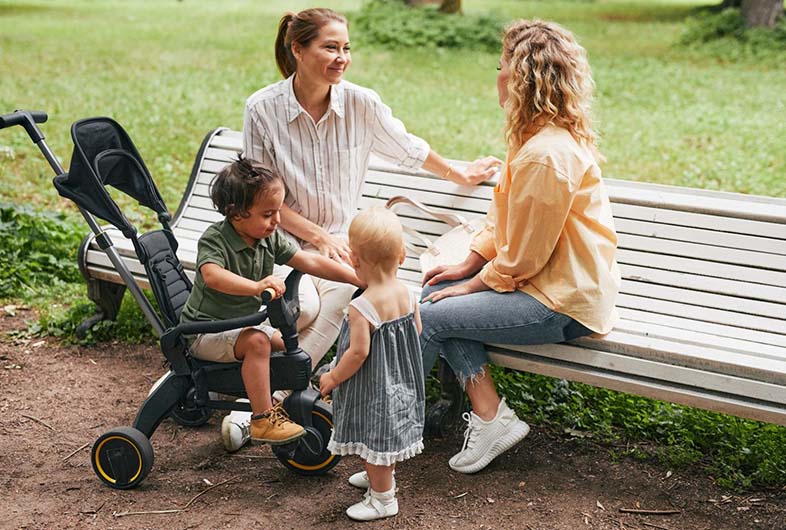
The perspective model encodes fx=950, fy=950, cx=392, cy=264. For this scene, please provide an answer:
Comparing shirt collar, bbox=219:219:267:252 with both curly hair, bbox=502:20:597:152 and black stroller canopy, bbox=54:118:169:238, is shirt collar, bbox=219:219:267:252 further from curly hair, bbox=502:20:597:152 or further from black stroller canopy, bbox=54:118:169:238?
curly hair, bbox=502:20:597:152

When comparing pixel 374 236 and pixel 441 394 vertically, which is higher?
pixel 374 236

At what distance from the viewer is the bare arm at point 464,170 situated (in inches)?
178

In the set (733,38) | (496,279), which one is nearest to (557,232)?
(496,279)

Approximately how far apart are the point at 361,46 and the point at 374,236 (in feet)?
36.6

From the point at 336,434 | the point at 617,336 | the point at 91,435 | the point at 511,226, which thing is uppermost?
the point at 511,226

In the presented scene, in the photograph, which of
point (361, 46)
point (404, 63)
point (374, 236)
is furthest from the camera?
point (361, 46)

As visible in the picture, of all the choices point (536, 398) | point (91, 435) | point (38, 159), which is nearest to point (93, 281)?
point (91, 435)

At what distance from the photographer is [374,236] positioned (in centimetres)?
315

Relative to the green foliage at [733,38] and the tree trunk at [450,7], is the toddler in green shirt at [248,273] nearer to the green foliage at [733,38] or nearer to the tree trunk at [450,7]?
the green foliage at [733,38]

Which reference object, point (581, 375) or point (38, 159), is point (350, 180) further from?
point (38, 159)

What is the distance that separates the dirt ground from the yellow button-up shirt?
2.22 feet

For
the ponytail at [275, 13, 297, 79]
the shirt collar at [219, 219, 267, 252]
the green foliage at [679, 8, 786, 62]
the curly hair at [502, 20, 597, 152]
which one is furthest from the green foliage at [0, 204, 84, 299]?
the green foliage at [679, 8, 786, 62]

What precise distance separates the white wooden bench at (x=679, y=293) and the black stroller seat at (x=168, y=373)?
0.76m

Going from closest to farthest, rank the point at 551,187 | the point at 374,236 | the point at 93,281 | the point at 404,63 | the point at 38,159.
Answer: the point at 374,236 → the point at 551,187 → the point at 93,281 → the point at 38,159 → the point at 404,63
